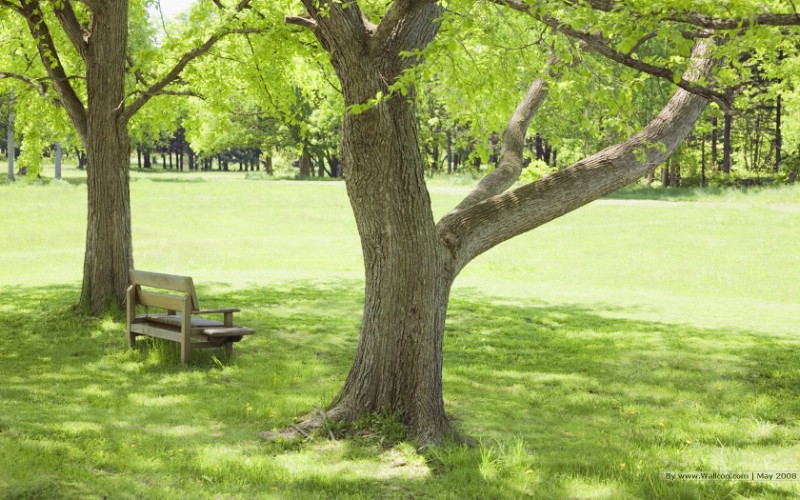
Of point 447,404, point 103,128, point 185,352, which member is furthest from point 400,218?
point 103,128

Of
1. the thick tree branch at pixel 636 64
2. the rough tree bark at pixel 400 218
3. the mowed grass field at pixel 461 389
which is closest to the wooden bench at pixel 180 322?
the mowed grass field at pixel 461 389

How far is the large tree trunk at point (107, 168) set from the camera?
41.8ft

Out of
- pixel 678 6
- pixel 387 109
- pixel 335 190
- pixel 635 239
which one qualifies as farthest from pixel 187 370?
pixel 335 190

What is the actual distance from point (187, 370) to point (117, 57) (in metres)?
5.64

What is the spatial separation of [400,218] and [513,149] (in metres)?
2.65

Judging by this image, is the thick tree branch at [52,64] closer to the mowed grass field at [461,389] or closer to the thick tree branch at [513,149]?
the mowed grass field at [461,389]

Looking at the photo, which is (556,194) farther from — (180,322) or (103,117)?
(103,117)

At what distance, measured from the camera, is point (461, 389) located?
9273 millimetres

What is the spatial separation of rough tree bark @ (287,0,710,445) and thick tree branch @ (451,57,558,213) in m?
0.98

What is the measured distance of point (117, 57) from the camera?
12867 mm

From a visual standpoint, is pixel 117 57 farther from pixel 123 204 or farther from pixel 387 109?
pixel 387 109

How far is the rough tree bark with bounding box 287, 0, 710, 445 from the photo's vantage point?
21.6 feet

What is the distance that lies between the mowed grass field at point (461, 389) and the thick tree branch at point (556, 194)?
5.56ft

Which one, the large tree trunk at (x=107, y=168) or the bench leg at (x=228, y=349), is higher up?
the large tree trunk at (x=107, y=168)
